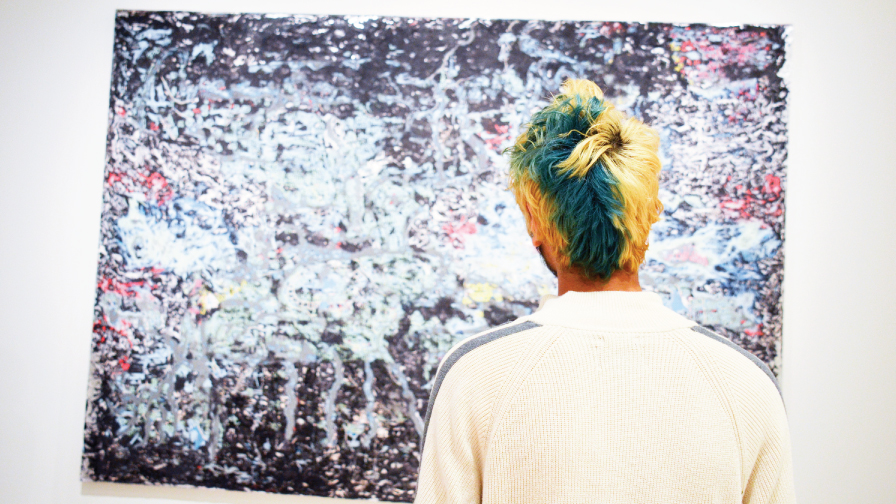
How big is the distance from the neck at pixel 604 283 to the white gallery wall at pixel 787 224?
1062 millimetres

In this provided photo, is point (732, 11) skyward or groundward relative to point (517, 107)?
skyward

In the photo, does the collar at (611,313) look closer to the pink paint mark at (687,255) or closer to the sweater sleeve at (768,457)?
the sweater sleeve at (768,457)

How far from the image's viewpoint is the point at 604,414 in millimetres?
682

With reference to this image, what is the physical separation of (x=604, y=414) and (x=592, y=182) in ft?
1.01

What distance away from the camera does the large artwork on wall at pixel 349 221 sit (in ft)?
4.87

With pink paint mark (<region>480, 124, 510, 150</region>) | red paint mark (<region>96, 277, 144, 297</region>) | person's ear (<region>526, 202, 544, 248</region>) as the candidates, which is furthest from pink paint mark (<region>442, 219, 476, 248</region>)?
red paint mark (<region>96, 277, 144, 297</region>)

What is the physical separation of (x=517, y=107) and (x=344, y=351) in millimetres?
881

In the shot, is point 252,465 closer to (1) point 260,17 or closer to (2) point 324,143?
(2) point 324,143

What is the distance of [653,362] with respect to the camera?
2.27ft

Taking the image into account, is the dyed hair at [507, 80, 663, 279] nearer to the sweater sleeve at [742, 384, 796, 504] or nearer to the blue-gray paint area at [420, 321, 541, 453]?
the blue-gray paint area at [420, 321, 541, 453]

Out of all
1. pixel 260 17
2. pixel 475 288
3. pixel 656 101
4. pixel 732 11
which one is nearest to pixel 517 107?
pixel 656 101

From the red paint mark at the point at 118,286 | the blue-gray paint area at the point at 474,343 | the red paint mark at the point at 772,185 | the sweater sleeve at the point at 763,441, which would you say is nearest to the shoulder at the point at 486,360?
the blue-gray paint area at the point at 474,343

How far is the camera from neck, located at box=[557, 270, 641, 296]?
734mm

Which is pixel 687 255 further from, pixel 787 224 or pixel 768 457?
pixel 768 457
